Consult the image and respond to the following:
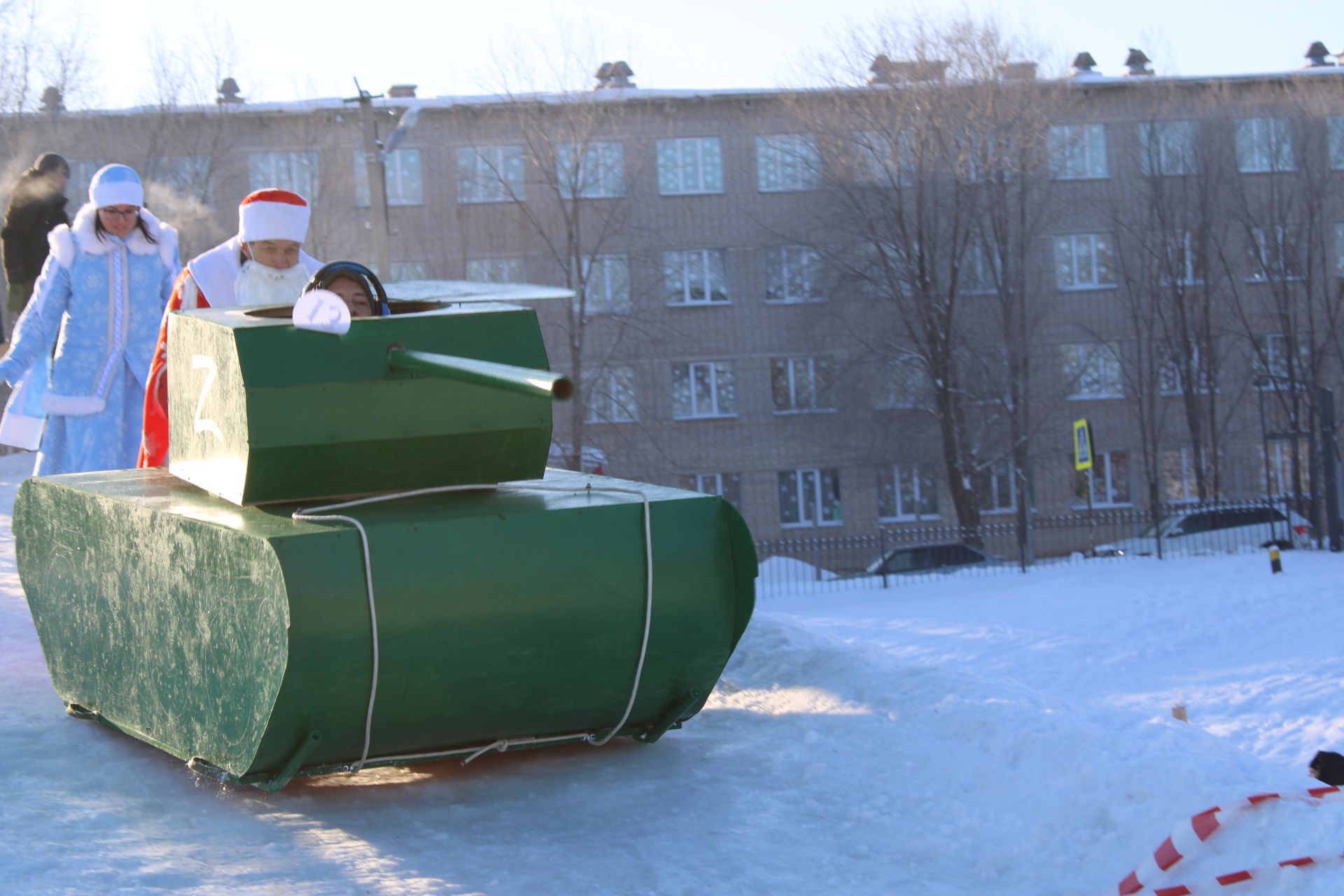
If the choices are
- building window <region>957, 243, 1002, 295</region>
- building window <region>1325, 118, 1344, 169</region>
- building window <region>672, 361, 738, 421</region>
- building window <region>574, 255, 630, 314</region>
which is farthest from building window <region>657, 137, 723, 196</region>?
building window <region>1325, 118, 1344, 169</region>

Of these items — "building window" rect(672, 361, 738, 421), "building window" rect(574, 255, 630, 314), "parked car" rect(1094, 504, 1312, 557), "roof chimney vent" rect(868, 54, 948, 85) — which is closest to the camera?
"parked car" rect(1094, 504, 1312, 557)

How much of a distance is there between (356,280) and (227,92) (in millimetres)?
28752

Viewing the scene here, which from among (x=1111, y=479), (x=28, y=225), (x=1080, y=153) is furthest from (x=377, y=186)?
(x=1111, y=479)

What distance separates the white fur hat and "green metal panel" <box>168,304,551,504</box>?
2843 mm

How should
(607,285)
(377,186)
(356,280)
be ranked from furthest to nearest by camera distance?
(607,285) < (377,186) < (356,280)

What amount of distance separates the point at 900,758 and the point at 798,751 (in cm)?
38

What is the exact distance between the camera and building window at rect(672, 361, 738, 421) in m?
37.1

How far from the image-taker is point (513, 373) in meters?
4.30

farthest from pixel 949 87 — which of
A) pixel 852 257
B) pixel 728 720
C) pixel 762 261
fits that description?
pixel 728 720

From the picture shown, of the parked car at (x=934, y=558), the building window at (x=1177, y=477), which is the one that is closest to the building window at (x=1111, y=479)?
the building window at (x=1177, y=477)

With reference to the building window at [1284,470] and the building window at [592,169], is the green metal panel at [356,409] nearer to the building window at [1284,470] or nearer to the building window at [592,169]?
the building window at [592,169]

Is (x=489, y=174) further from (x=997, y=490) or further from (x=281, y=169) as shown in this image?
(x=997, y=490)

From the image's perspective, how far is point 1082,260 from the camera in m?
37.7

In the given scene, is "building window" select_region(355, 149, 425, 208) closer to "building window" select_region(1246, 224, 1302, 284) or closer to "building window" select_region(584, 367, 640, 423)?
"building window" select_region(584, 367, 640, 423)
